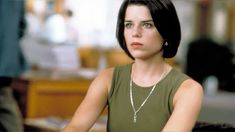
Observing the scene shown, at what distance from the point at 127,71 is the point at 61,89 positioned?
8.12ft

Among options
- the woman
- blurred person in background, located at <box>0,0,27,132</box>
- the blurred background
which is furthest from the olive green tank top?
blurred person in background, located at <box>0,0,27,132</box>

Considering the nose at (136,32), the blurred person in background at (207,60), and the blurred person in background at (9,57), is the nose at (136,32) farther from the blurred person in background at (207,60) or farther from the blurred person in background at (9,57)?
the blurred person in background at (207,60)

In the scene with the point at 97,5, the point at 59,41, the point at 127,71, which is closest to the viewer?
the point at 127,71

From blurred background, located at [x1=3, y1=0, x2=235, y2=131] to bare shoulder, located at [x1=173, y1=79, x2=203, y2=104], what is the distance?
72cm

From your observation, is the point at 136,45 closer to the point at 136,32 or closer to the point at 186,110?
the point at 136,32

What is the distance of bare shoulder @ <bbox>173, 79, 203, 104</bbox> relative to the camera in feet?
5.03

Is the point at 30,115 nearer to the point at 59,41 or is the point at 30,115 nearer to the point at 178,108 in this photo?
the point at 59,41

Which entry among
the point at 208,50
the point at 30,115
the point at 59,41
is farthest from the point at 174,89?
the point at 208,50

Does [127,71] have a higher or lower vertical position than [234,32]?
higher

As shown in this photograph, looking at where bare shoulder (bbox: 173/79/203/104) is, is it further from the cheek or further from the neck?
the cheek

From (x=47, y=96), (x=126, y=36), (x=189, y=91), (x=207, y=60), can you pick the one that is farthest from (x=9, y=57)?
(x=207, y=60)

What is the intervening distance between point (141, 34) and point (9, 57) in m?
1.07

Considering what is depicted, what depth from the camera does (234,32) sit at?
1184 cm

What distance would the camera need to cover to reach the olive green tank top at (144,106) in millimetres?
1585
